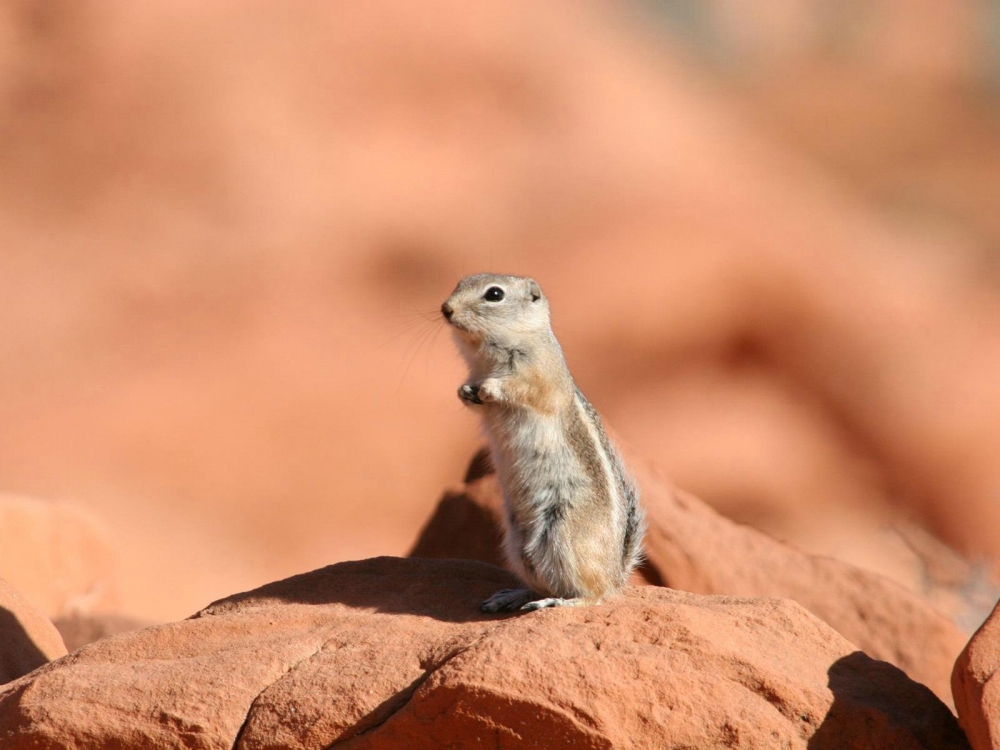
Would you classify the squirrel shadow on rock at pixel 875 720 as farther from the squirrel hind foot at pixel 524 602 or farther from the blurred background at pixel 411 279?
the blurred background at pixel 411 279

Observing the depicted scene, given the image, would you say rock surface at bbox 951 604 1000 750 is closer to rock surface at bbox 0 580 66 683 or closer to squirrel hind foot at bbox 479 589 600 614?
squirrel hind foot at bbox 479 589 600 614

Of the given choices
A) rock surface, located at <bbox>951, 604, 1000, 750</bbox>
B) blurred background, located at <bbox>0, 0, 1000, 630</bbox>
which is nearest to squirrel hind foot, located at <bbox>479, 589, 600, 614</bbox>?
rock surface, located at <bbox>951, 604, 1000, 750</bbox>

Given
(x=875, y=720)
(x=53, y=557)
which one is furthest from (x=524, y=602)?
(x=53, y=557)

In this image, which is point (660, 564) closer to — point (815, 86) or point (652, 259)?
point (652, 259)

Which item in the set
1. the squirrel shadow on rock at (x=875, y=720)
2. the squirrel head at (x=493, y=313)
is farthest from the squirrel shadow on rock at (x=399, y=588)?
the squirrel shadow on rock at (x=875, y=720)

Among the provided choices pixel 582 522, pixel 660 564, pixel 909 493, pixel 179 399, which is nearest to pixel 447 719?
A: pixel 582 522

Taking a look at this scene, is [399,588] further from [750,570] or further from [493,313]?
[750,570]
